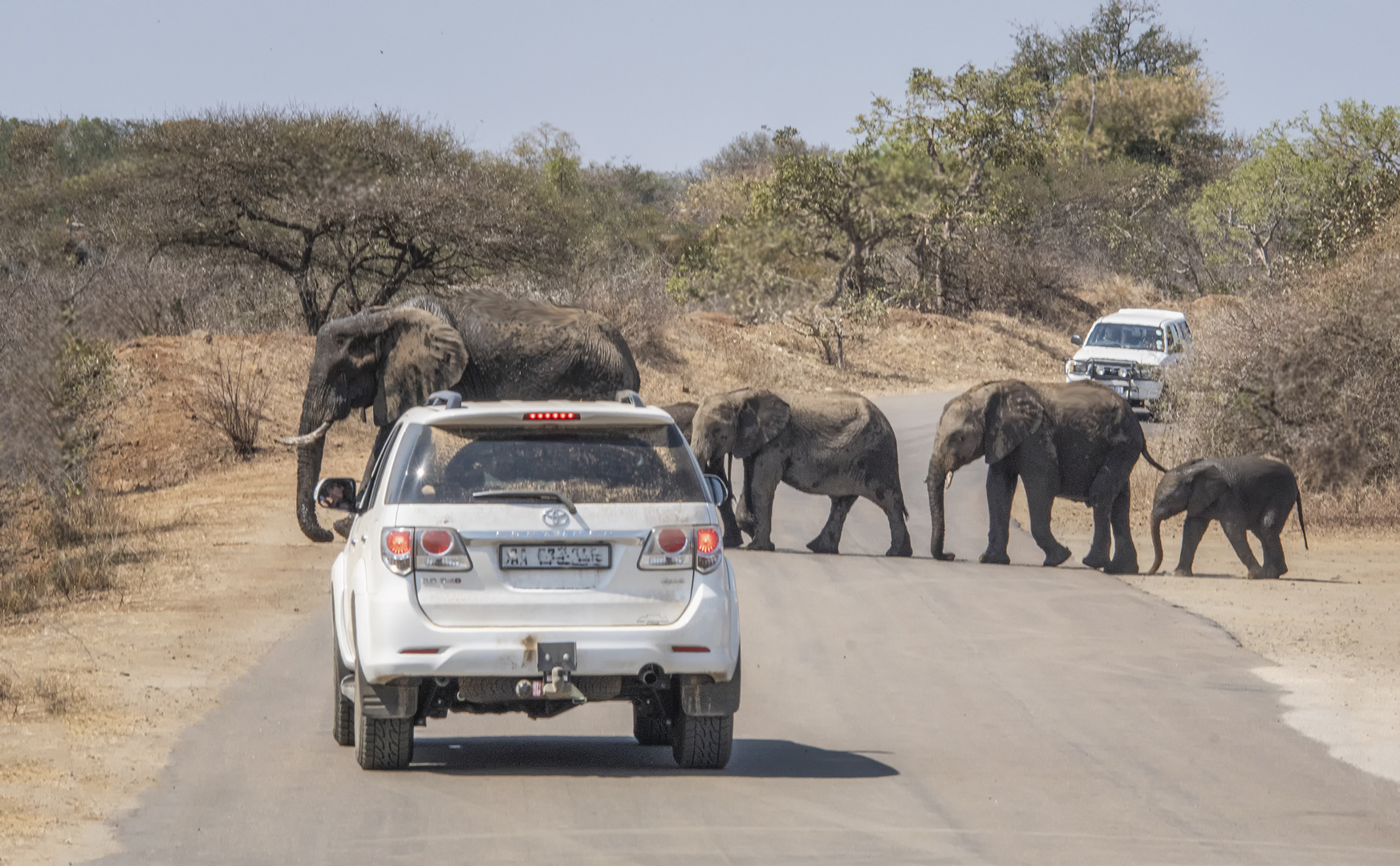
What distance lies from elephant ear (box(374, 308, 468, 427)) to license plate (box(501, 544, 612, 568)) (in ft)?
34.1

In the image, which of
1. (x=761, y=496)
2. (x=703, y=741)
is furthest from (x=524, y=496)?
(x=761, y=496)

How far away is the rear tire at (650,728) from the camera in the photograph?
30.7 ft

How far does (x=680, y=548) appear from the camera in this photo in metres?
7.88

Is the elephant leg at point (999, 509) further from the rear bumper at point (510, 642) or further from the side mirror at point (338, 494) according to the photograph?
the rear bumper at point (510, 642)

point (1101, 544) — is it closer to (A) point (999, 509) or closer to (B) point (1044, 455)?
(B) point (1044, 455)

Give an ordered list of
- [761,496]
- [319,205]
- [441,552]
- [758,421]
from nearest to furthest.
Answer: [441,552] < [761,496] < [758,421] < [319,205]

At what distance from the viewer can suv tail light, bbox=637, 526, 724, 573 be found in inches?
309

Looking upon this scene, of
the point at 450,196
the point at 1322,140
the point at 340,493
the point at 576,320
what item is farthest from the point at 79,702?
the point at 1322,140

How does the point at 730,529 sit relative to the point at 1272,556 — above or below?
above

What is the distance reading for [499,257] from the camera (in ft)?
120

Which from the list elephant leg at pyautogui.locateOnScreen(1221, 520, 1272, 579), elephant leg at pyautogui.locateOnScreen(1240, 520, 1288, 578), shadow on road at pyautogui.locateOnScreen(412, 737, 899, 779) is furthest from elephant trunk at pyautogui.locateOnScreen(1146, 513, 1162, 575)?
shadow on road at pyautogui.locateOnScreen(412, 737, 899, 779)

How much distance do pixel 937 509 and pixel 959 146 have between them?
37.9 m

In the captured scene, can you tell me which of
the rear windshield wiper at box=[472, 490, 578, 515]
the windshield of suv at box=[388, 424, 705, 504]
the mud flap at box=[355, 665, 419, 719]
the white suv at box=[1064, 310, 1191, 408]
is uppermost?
the white suv at box=[1064, 310, 1191, 408]

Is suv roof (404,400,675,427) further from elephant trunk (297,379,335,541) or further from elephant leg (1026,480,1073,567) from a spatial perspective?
elephant leg (1026,480,1073,567)
